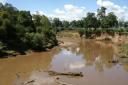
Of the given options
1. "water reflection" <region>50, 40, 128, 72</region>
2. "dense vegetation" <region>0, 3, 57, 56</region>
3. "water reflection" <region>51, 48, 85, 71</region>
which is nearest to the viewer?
"water reflection" <region>51, 48, 85, 71</region>

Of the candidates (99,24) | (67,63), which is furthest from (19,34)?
(99,24)

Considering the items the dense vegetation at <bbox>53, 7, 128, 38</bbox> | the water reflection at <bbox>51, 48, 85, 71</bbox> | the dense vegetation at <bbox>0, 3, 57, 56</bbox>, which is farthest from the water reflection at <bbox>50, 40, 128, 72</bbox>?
the dense vegetation at <bbox>53, 7, 128, 38</bbox>

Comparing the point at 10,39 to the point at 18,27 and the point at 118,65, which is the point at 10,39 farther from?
the point at 118,65

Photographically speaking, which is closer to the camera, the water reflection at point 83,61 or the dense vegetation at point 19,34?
the water reflection at point 83,61

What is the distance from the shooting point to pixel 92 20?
110812 millimetres

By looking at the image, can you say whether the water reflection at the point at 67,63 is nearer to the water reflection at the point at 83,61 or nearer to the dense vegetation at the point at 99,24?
the water reflection at the point at 83,61

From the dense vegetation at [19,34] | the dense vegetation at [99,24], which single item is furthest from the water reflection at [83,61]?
the dense vegetation at [99,24]

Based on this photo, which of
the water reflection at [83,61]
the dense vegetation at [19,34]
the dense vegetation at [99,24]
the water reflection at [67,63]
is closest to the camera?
the water reflection at [67,63]

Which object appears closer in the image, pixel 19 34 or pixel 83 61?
pixel 83 61

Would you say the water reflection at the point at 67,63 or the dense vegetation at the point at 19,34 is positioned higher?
the dense vegetation at the point at 19,34

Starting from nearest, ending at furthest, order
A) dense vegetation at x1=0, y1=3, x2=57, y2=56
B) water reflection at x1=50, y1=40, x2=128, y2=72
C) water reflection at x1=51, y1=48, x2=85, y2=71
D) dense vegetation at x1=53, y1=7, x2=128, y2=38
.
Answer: water reflection at x1=51, y1=48, x2=85, y2=71
water reflection at x1=50, y1=40, x2=128, y2=72
dense vegetation at x1=0, y1=3, x2=57, y2=56
dense vegetation at x1=53, y1=7, x2=128, y2=38

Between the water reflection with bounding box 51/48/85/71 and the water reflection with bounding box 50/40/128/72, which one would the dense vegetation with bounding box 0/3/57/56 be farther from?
the water reflection with bounding box 51/48/85/71

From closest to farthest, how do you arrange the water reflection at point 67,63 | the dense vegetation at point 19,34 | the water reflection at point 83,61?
the water reflection at point 67,63, the water reflection at point 83,61, the dense vegetation at point 19,34

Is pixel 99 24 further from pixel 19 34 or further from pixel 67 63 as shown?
pixel 67 63
